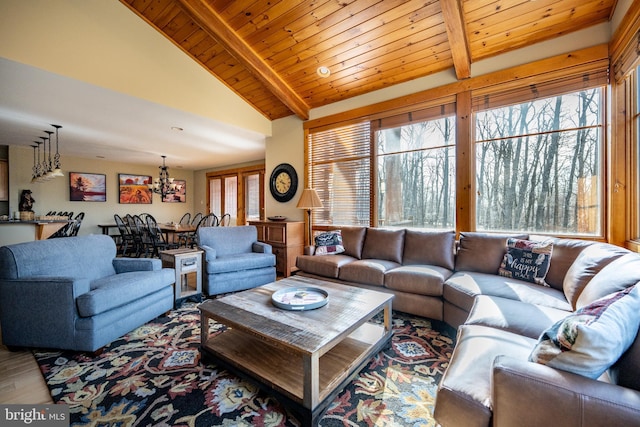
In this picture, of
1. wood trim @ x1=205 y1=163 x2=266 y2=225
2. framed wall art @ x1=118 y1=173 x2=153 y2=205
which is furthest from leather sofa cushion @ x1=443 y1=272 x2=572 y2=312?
framed wall art @ x1=118 y1=173 x2=153 y2=205

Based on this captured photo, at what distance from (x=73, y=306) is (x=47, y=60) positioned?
2525 millimetres

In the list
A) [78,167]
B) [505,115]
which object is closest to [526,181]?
[505,115]

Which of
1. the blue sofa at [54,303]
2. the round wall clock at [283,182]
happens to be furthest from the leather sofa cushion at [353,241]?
the blue sofa at [54,303]

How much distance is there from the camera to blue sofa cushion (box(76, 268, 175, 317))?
1980 mm

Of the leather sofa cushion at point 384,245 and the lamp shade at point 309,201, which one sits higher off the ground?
the lamp shade at point 309,201

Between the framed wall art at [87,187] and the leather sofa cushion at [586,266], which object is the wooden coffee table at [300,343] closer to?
the leather sofa cushion at [586,266]

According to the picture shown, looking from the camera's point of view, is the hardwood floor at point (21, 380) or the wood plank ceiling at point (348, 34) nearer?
the hardwood floor at point (21, 380)

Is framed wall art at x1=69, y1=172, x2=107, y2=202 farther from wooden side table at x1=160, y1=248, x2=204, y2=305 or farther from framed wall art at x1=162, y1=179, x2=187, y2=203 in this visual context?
wooden side table at x1=160, y1=248, x2=204, y2=305

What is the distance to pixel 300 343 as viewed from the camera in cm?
140

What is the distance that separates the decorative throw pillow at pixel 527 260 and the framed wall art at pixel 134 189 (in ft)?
29.0

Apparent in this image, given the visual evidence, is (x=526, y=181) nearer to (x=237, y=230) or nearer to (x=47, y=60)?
(x=237, y=230)

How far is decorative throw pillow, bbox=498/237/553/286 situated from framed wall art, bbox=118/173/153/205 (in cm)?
883

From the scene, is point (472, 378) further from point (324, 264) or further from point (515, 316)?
point (324, 264)

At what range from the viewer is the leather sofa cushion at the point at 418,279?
8.34ft
